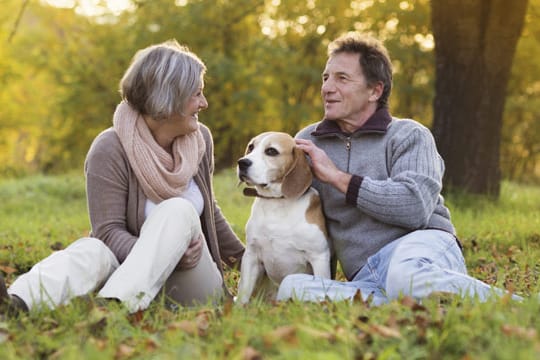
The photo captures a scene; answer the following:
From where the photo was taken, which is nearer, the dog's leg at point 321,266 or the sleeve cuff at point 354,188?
the sleeve cuff at point 354,188

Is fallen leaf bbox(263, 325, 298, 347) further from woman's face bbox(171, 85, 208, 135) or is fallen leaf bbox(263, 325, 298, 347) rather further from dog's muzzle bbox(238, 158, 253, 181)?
woman's face bbox(171, 85, 208, 135)

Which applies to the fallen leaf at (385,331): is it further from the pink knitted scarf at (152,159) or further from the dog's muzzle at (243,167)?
the pink knitted scarf at (152,159)

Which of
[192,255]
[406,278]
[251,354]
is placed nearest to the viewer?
[251,354]

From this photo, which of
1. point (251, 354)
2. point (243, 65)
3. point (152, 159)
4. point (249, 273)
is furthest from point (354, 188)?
point (243, 65)

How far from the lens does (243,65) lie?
63.1ft

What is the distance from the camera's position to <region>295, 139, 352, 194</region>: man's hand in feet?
12.9

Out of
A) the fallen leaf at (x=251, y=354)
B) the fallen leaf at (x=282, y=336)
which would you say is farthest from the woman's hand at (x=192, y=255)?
the fallen leaf at (x=251, y=354)

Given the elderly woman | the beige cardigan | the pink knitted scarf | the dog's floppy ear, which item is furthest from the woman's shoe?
the dog's floppy ear

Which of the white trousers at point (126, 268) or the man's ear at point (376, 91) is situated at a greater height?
the man's ear at point (376, 91)

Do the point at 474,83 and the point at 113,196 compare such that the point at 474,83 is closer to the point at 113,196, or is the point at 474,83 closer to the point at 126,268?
the point at 113,196

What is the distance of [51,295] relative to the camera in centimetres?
341

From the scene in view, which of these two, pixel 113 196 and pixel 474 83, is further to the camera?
pixel 474 83

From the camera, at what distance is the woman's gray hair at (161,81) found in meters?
3.97

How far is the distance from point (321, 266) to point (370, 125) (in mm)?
929
